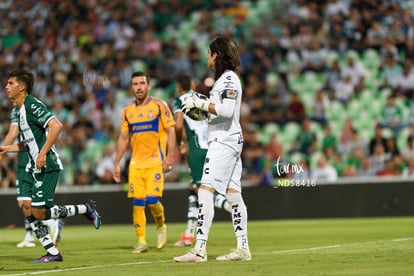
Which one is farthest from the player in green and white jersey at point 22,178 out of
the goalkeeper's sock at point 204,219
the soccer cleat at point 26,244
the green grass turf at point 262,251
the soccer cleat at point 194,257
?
the goalkeeper's sock at point 204,219

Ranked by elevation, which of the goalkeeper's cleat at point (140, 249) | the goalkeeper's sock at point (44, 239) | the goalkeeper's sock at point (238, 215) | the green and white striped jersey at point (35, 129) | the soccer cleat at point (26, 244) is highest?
the green and white striped jersey at point (35, 129)

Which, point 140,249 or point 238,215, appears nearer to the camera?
point 238,215

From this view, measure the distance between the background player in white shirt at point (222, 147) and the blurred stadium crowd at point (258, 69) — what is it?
10.2 metres

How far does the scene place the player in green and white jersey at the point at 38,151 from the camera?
39.2 ft

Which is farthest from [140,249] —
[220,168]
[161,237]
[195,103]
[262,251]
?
[195,103]

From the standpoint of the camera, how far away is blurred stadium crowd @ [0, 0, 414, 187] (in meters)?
22.4

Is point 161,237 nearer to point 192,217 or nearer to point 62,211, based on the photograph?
point 192,217

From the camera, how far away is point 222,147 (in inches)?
435

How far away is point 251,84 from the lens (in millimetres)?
24891

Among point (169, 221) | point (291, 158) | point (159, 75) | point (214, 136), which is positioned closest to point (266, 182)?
point (291, 158)

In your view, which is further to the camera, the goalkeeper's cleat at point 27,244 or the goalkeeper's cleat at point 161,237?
the goalkeeper's cleat at point 27,244

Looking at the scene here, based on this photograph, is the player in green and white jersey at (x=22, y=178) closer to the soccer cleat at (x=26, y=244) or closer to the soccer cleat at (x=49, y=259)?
the soccer cleat at (x=26, y=244)

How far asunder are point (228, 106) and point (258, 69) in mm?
14674

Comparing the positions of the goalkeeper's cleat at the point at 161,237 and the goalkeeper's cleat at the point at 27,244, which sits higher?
the goalkeeper's cleat at the point at 161,237
